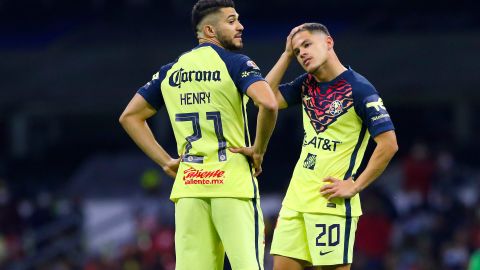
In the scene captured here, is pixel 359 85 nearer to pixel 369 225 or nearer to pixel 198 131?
pixel 198 131

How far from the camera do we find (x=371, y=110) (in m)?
7.69

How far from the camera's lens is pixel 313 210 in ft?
25.8

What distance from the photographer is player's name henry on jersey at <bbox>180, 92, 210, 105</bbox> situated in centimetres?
740

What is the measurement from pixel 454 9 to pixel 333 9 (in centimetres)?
251

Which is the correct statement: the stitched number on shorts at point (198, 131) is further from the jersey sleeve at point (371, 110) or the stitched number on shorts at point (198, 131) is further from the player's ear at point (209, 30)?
the jersey sleeve at point (371, 110)

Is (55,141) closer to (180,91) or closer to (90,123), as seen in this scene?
(90,123)

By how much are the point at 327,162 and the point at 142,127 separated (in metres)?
1.22

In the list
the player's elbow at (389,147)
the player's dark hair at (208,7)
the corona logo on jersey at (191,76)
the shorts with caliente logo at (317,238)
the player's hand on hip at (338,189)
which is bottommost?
the shorts with caliente logo at (317,238)

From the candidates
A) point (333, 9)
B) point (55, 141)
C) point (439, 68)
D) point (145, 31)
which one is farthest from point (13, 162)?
point (439, 68)

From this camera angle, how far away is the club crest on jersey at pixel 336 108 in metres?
7.81

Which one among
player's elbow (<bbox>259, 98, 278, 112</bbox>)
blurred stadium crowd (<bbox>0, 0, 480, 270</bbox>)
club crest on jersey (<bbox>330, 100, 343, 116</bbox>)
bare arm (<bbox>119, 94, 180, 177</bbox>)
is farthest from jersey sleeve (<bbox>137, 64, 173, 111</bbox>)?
blurred stadium crowd (<bbox>0, 0, 480, 270</bbox>)

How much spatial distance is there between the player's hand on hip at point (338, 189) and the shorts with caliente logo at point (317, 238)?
16 cm

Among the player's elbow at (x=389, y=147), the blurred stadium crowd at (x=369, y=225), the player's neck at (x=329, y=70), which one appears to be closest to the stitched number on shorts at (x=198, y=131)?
the player's neck at (x=329, y=70)

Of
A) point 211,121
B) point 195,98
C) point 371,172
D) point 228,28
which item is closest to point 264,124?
point 211,121
